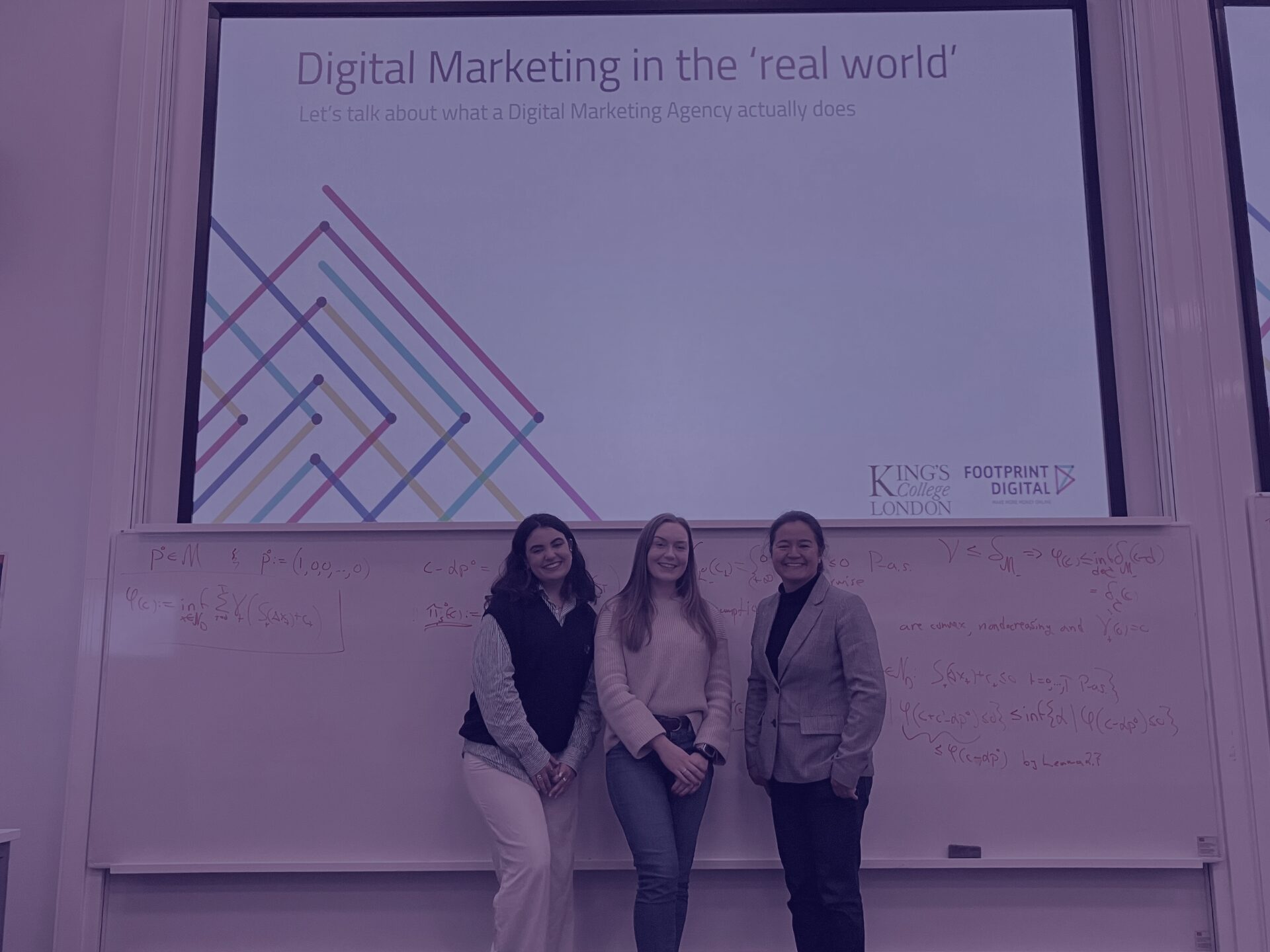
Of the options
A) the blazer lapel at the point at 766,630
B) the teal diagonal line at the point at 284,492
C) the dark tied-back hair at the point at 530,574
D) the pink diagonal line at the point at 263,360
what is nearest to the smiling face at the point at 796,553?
the blazer lapel at the point at 766,630

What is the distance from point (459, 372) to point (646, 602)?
106 cm

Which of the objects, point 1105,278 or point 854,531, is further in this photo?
point 1105,278

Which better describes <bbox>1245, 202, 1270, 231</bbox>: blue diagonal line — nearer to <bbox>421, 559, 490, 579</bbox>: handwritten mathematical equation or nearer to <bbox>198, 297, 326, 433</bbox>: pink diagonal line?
<bbox>421, 559, 490, 579</bbox>: handwritten mathematical equation

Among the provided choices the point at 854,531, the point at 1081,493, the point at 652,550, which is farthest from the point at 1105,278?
the point at 652,550

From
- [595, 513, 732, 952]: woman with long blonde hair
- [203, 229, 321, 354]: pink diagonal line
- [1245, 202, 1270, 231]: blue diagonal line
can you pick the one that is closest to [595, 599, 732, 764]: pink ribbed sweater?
[595, 513, 732, 952]: woman with long blonde hair

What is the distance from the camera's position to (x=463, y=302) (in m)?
3.37

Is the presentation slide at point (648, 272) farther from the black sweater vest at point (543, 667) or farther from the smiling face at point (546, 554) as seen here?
the black sweater vest at point (543, 667)

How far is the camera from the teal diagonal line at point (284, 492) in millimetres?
3275

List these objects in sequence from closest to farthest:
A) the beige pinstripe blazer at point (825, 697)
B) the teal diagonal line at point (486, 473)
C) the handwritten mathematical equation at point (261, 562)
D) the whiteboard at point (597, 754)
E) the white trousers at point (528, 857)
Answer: the beige pinstripe blazer at point (825, 697)
the white trousers at point (528, 857)
the whiteboard at point (597, 754)
the handwritten mathematical equation at point (261, 562)
the teal diagonal line at point (486, 473)

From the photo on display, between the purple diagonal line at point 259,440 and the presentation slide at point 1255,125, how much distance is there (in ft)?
10.5

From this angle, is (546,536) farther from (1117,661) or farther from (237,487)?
(1117,661)

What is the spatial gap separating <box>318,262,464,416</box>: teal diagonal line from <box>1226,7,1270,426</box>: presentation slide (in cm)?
273

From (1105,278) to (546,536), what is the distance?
2108 millimetres

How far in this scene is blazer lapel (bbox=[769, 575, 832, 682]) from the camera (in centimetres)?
266
